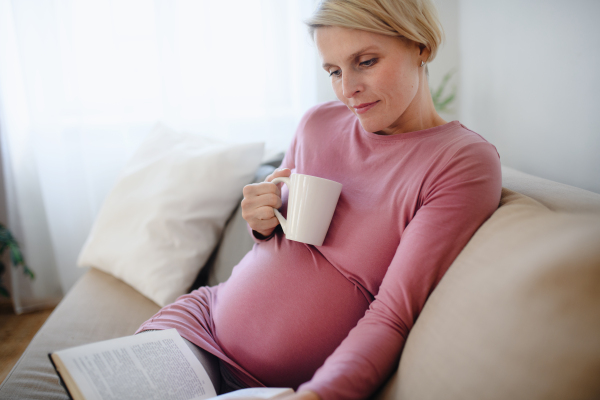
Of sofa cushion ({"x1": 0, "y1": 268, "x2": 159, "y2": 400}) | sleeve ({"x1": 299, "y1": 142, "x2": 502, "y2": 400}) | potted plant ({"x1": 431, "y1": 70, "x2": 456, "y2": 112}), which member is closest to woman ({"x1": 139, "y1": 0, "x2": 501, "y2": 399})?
sleeve ({"x1": 299, "y1": 142, "x2": 502, "y2": 400})

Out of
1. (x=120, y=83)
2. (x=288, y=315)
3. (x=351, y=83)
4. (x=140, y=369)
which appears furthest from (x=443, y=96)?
(x=140, y=369)

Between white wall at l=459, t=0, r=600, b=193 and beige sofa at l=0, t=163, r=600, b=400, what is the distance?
217mm

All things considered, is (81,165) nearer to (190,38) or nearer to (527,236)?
(190,38)

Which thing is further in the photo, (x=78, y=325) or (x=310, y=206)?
(x=78, y=325)

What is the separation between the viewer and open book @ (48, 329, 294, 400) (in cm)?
64

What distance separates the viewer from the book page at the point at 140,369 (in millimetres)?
659

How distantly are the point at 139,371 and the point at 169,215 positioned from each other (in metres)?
0.64

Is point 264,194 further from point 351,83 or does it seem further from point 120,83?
point 120,83

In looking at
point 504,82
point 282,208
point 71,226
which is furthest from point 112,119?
point 504,82

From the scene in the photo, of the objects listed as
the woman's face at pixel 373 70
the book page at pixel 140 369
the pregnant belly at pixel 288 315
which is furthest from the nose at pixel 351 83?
the book page at pixel 140 369

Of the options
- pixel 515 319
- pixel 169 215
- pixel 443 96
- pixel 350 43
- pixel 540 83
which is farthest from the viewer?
pixel 443 96

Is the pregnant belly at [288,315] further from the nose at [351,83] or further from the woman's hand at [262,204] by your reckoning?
the nose at [351,83]

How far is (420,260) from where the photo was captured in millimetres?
670

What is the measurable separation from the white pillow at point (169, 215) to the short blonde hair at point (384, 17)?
0.66 metres
